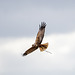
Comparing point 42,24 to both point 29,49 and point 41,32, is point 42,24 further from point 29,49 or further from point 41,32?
point 29,49

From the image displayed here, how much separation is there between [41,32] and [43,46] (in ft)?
6.64

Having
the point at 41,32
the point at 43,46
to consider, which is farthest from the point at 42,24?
the point at 43,46

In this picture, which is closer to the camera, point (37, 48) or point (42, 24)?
point (37, 48)

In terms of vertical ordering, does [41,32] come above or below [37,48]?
above

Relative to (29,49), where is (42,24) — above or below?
above

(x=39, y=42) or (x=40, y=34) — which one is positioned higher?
(x=40, y=34)

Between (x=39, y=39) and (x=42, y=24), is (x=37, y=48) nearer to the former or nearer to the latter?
(x=39, y=39)

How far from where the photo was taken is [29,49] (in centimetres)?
2155

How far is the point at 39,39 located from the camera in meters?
20.5

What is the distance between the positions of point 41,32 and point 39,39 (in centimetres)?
115

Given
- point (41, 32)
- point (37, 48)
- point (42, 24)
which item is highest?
point (42, 24)

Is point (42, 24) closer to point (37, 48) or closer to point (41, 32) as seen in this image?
point (41, 32)

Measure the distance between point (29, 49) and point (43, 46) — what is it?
2085mm

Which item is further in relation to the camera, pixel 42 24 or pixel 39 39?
pixel 42 24
